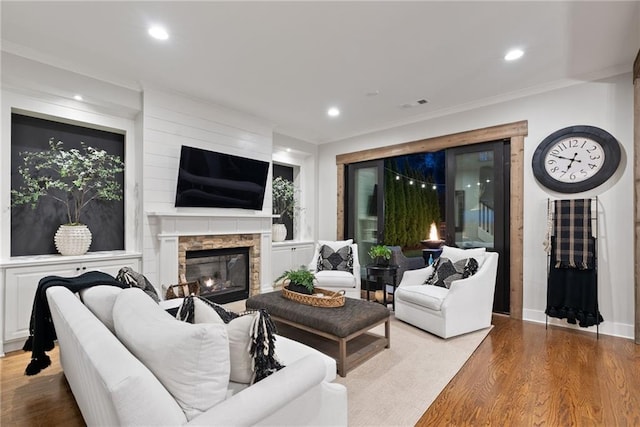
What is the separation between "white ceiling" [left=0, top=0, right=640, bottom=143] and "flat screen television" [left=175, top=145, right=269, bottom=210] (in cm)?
81

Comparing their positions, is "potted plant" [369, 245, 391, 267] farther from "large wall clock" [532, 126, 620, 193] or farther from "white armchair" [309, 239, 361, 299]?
"large wall clock" [532, 126, 620, 193]

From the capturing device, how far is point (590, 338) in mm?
3252

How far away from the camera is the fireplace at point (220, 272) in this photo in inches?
173

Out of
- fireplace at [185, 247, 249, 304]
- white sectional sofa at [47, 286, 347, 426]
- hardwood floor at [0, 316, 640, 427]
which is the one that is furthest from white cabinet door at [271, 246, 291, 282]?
white sectional sofa at [47, 286, 347, 426]

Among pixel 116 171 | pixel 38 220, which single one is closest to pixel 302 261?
pixel 116 171

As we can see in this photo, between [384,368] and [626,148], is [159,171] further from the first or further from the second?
[626,148]

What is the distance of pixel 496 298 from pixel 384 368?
238 cm

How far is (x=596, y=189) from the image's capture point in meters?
3.45

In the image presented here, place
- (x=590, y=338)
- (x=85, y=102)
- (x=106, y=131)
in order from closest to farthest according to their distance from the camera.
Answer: (x=590, y=338), (x=85, y=102), (x=106, y=131)

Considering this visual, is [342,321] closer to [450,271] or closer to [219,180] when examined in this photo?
[450,271]

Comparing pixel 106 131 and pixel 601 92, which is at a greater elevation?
pixel 601 92

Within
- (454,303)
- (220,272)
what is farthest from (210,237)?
(454,303)

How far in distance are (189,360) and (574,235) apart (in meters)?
3.99

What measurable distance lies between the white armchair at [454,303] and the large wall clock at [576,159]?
1173 millimetres
